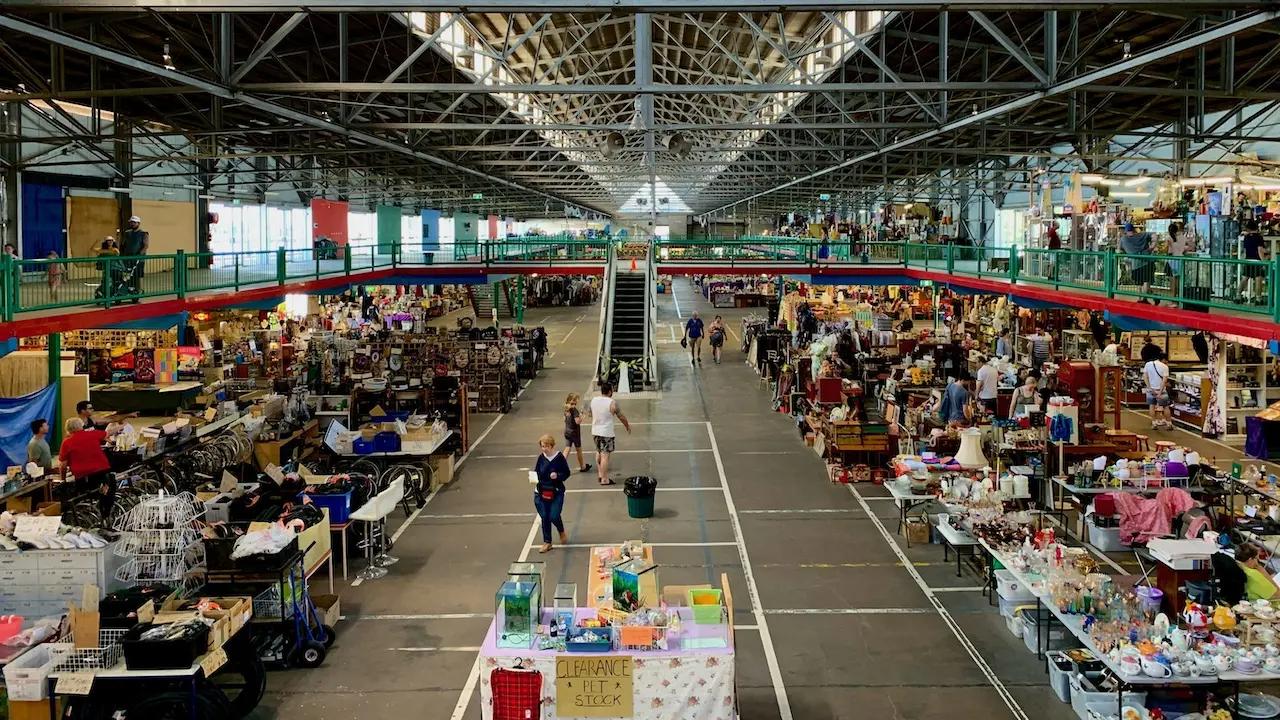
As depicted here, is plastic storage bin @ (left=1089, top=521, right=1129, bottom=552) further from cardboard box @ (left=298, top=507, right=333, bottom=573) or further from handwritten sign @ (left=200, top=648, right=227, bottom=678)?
handwritten sign @ (left=200, top=648, right=227, bottom=678)

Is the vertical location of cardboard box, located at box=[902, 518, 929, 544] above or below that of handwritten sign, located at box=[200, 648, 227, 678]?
below

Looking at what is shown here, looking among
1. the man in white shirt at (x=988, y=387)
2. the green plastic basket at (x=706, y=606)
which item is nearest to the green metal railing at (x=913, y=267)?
the man in white shirt at (x=988, y=387)

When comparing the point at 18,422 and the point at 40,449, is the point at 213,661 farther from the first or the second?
Result: the point at 18,422

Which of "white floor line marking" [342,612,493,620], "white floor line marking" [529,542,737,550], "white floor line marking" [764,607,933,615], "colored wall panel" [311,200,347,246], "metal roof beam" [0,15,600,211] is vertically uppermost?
"metal roof beam" [0,15,600,211]

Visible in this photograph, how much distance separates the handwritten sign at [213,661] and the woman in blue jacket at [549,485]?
4829 mm

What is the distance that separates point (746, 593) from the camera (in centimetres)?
1045

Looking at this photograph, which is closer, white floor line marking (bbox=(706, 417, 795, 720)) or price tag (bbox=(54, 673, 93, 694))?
price tag (bbox=(54, 673, 93, 694))

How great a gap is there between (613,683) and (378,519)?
544cm

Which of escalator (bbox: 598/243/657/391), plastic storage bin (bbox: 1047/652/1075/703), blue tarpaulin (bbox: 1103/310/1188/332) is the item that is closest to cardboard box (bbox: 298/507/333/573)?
plastic storage bin (bbox: 1047/652/1075/703)

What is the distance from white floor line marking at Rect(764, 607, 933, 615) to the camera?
9.84 m

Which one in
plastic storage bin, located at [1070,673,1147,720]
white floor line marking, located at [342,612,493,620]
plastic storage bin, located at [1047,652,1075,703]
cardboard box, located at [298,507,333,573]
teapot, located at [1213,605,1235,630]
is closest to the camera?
plastic storage bin, located at [1070,673,1147,720]

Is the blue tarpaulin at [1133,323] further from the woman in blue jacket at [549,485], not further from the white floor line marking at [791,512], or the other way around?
the woman in blue jacket at [549,485]

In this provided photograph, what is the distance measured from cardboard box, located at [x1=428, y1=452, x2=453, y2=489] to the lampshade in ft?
25.9

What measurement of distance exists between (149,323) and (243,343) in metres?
10.2
